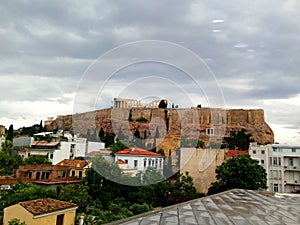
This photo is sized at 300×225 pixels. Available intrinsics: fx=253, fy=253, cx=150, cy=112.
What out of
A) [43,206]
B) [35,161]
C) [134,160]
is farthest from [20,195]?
[35,161]

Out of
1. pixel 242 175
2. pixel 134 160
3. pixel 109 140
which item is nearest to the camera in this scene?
pixel 242 175

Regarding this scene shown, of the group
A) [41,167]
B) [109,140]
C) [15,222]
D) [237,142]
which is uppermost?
[237,142]

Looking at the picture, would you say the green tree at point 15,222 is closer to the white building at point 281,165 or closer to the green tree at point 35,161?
the green tree at point 35,161

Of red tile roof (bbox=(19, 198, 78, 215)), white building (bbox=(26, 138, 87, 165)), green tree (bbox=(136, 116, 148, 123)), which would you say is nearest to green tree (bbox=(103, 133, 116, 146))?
white building (bbox=(26, 138, 87, 165))

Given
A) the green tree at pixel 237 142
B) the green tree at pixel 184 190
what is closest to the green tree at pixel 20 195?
the green tree at pixel 184 190

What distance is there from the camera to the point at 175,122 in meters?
35.1

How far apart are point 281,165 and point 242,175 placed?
14.5 ft

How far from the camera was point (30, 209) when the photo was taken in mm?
5531

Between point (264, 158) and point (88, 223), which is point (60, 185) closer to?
→ point (88, 223)

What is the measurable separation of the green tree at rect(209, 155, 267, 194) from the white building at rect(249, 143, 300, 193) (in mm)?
3306

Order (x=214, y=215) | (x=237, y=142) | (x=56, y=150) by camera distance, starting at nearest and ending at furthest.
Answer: (x=214, y=215)
(x=56, y=150)
(x=237, y=142)

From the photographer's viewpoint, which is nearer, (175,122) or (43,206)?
(43,206)

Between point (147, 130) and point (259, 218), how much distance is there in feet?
98.1

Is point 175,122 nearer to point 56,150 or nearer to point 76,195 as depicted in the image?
point 56,150
